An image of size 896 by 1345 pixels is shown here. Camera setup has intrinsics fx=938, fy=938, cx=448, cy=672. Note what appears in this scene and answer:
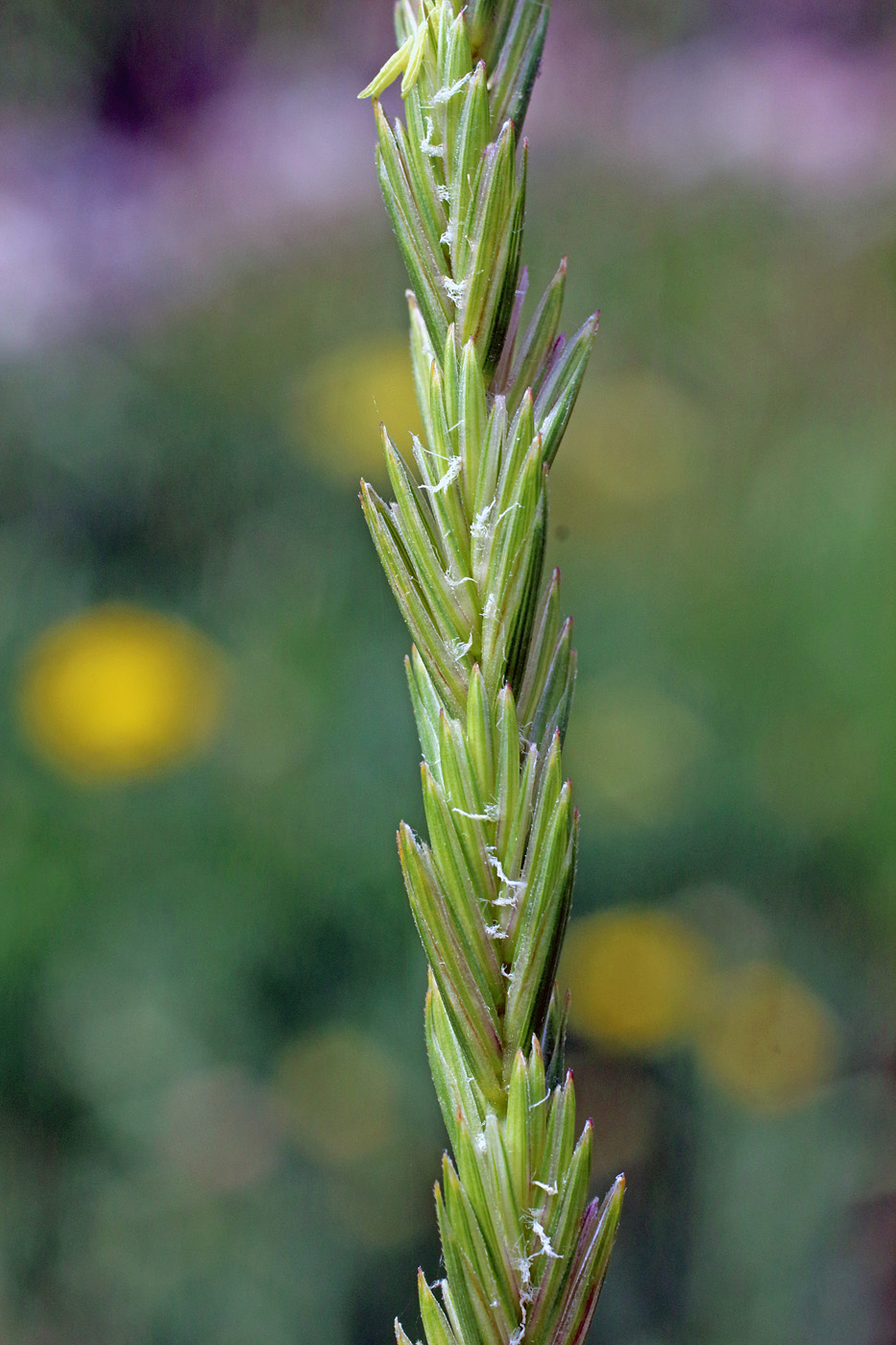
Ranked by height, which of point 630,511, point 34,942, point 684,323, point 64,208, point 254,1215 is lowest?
point 254,1215

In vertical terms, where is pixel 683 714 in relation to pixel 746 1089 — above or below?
above

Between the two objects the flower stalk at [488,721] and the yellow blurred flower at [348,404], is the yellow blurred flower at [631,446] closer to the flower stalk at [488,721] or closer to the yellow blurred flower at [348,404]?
the yellow blurred flower at [348,404]

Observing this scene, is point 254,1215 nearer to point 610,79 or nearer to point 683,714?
point 683,714

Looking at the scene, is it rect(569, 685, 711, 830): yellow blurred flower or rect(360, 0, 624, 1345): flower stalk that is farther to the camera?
rect(569, 685, 711, 830): yellow blurred flower

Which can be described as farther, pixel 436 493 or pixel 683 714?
pixel 683 714

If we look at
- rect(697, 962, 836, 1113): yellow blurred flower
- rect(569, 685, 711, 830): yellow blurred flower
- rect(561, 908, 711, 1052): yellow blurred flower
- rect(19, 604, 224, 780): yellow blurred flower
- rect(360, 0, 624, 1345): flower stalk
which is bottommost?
rect(697, 962, 836, 1113): yellow blurred flower

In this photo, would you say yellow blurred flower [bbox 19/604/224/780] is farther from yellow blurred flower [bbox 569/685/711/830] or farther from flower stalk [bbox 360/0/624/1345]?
flower stalk [bbox 360/0/624/1345]

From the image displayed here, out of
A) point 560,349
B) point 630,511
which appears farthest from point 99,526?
point 560,349

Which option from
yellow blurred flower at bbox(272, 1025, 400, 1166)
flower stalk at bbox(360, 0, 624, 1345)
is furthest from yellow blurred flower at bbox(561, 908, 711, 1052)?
flower stalk at bbox(360, 0, 624, 1345)
